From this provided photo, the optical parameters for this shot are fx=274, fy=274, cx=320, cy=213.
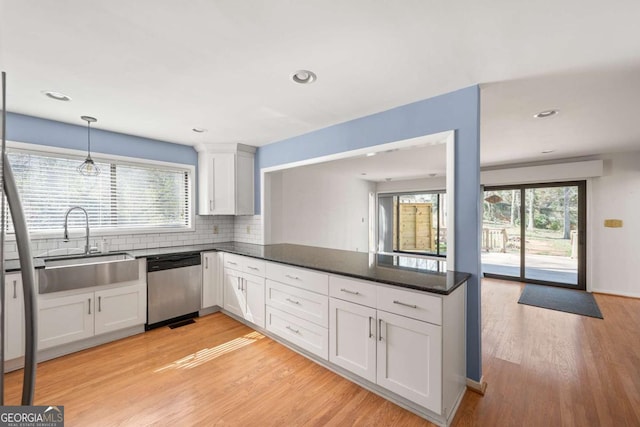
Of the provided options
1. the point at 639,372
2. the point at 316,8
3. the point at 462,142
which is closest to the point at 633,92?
the point at 462,142

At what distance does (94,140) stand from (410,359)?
3922 millimetres

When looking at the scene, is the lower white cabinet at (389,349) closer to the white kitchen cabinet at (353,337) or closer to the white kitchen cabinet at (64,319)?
the white kitchen cabinet at (353,337)

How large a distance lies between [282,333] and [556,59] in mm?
3075

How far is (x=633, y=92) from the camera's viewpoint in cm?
227

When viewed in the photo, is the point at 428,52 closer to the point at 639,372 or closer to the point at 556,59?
the point at 556,59

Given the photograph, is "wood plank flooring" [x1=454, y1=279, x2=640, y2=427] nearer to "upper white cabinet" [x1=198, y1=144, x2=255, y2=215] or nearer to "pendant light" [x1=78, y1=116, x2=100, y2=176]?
"upper white cabinet" [x1=198, y1=144, x2=255, y2=215]

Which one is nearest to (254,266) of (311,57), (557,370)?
(311,57)

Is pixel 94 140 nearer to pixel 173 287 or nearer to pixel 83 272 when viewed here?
pixel 83 272

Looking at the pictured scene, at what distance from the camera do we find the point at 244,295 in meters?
3.21

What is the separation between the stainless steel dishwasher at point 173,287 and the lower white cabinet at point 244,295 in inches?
14.7

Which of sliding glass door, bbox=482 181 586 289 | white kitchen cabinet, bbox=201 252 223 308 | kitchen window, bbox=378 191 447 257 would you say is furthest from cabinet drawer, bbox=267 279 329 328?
kitchen window, bbox=378 191 447 257

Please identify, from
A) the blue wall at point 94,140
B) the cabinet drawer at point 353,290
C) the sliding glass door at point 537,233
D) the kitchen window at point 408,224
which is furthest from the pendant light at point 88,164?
the sliding glass door at point 537,233

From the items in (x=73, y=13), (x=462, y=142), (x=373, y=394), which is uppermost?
(x=73, y=13)

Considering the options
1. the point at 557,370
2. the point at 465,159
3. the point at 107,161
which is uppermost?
the point at 107,161
